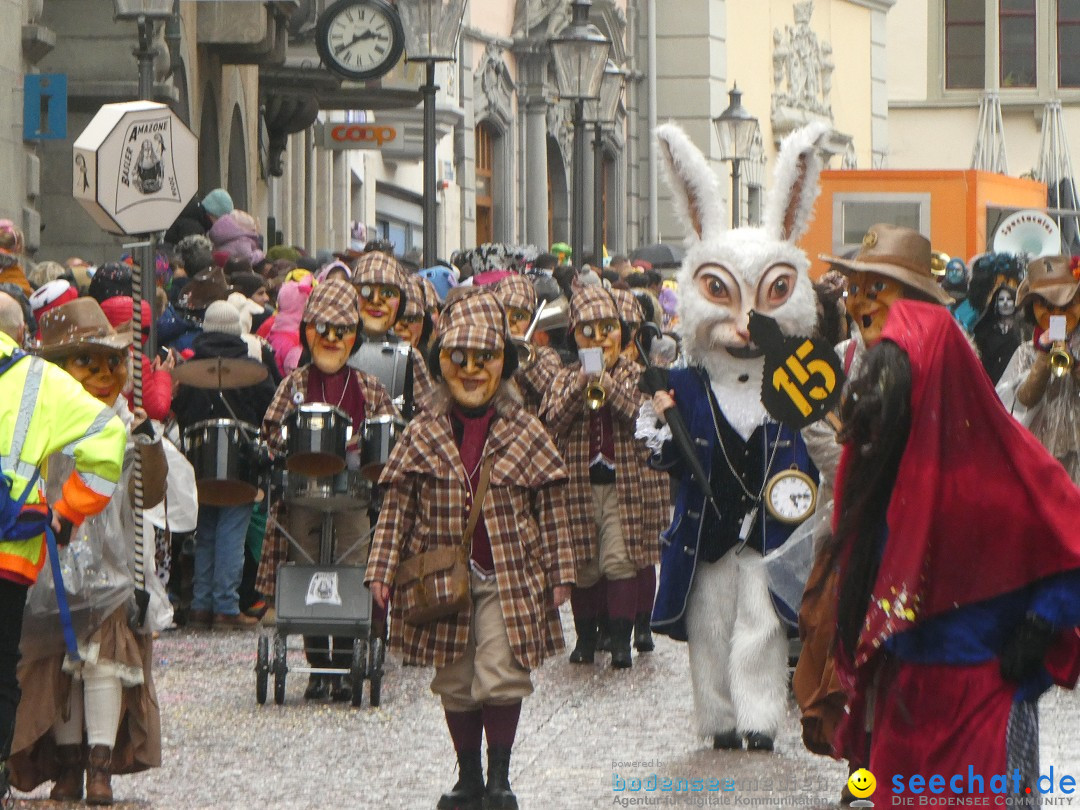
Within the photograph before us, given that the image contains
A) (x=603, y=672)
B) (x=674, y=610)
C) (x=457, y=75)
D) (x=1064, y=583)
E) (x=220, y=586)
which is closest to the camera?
(x=1064, y=583)

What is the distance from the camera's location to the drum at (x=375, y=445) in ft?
31.4

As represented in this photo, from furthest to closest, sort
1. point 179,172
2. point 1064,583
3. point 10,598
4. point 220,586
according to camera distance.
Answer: point 220,586 → point 179,172 → point 10,598 → point 1064,583

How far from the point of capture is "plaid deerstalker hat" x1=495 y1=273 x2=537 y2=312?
12008 mm

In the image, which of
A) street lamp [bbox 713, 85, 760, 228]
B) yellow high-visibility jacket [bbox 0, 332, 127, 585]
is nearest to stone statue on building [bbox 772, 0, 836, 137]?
street lamp [bbox 713, 85, 760, 228]

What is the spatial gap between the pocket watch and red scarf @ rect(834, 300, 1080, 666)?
316 cm

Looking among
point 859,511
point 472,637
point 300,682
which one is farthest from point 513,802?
point 300,682

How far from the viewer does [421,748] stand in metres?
8.83

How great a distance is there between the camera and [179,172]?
32.6 ft

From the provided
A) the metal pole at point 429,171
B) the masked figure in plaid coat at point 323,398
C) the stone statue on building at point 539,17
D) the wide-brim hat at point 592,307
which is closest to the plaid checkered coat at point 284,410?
the masked figure in plaid coat at point 323,398

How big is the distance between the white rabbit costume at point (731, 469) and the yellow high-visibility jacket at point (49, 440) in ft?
8.11

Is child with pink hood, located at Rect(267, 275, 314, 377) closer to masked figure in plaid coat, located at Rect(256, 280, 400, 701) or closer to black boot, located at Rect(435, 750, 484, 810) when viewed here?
masked figure in plaid coat, located at Rect(256, 280, 400, 701)

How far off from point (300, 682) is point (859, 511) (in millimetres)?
5246

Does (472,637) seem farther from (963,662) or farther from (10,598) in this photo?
(963,662)

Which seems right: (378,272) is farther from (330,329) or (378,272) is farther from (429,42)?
(429,42)
